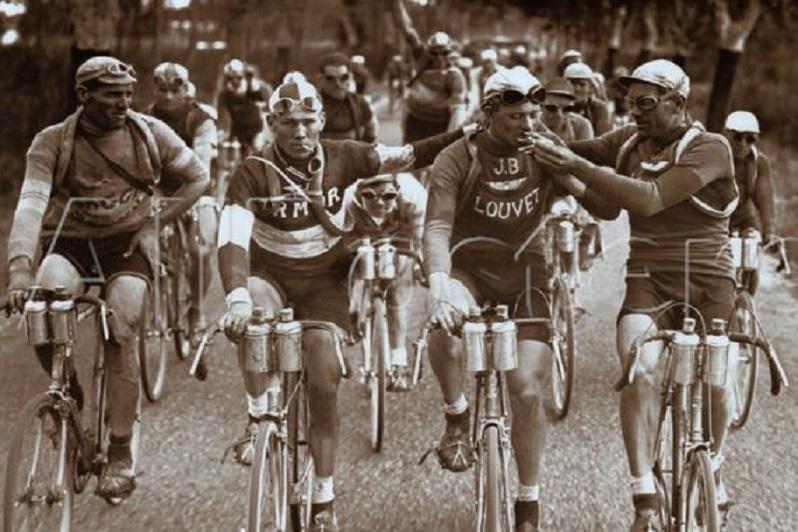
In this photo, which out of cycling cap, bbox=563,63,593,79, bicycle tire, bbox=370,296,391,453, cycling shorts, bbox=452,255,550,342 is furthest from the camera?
cycling cap, bbox=563,63,593,79

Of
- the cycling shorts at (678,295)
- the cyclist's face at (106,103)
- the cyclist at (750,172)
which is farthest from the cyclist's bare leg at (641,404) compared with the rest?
the cyclist at (750,172)

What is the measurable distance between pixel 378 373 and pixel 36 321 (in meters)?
2.36

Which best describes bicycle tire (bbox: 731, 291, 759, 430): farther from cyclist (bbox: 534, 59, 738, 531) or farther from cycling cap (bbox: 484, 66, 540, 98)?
cycling cap (bbox: 484, 66, 540, 98)

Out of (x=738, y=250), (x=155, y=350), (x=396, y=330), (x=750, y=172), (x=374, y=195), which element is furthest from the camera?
(x=155, y=350)

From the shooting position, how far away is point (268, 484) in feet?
14.6

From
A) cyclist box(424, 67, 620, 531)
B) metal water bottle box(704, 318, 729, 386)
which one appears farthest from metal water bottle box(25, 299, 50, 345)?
metal water bottle box(704, 318, 729, 386)

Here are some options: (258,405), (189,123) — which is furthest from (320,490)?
(189,123)

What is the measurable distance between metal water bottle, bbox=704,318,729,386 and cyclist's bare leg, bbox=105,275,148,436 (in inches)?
105

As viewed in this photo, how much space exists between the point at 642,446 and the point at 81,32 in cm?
722

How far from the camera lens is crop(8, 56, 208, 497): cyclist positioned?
18.2ft

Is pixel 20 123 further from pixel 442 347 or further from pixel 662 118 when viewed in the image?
pixel 662 118

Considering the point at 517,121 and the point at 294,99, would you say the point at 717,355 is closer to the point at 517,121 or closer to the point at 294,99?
the point at 517,121

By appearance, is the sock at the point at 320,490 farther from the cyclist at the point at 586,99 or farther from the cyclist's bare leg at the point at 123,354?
the cyclist at the point at 586,99

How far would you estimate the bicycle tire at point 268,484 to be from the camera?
4.18m
